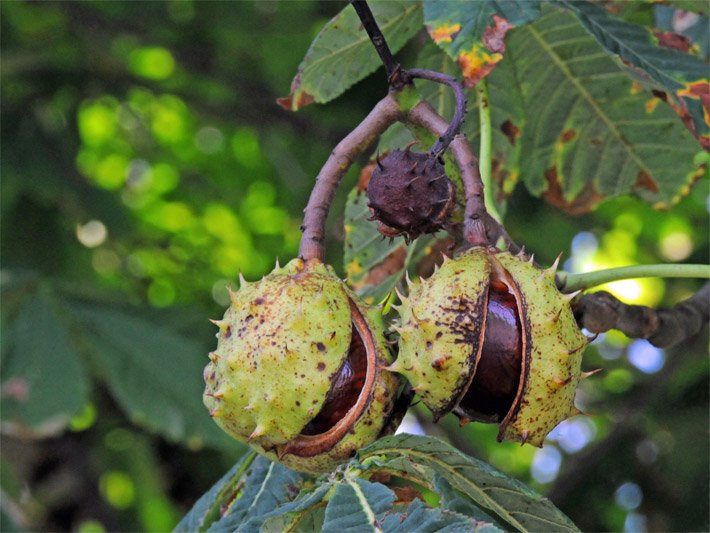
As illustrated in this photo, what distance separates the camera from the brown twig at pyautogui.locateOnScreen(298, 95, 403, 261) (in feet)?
5.43

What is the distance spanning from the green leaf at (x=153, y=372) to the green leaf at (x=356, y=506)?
2.15 m

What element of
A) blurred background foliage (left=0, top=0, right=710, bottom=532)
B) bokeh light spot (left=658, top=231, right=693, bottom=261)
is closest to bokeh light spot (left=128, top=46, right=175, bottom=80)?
blurred background foliage (left=0, top=0, right=710, bottom=532)

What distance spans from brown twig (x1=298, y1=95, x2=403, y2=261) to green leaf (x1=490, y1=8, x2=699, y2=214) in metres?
0.68

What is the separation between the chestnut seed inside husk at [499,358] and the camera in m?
1.51

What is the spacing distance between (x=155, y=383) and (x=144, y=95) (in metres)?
2.69

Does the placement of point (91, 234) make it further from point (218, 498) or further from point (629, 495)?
point (218, 498)

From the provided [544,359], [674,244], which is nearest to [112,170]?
[674,244]

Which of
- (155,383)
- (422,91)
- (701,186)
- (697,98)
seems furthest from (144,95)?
(697,98)

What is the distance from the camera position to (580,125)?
2455 millimetres

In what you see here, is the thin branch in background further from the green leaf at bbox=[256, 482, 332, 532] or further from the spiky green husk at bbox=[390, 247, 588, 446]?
the green leaf at bbox=[256, 482, 332, 532]

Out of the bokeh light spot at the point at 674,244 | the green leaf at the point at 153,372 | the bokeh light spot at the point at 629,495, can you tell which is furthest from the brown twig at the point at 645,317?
the bokeh light spot at the point at 674,244

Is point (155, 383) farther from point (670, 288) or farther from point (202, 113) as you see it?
point (670, 288)

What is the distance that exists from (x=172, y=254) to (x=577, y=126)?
327cm

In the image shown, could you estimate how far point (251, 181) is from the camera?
5.77 metres
